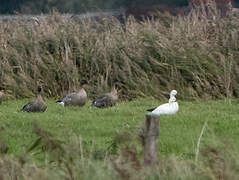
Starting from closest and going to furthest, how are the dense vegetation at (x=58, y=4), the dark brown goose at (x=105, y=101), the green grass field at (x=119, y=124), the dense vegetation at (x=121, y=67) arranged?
1. the green grass field at (x=119, y=124)
2. the dense vegetation at (x=121, y=67)
3. the dark brown goose at (x=105, y=101)
4. the dense vegetation at (x=58, y=4)

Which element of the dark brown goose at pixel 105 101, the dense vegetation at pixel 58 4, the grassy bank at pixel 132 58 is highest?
the dense vegetation at pixel 58 4

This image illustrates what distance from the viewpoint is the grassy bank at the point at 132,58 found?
52.9 feet

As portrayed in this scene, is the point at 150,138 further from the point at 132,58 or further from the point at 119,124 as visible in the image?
the point at 132,58

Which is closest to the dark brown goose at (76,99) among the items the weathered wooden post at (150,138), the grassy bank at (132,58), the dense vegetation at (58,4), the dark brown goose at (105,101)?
the dark brown goose at (105,101)

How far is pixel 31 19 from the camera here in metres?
19.3

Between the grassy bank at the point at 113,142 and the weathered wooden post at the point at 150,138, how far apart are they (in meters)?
0.11

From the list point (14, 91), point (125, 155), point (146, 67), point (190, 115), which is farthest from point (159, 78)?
point (125, 155)

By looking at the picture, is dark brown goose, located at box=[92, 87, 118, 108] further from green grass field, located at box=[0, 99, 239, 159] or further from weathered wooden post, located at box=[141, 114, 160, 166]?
weathered wooden post, located at box=[141, 114, 160, 166]

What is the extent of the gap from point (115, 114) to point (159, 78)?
157 inches

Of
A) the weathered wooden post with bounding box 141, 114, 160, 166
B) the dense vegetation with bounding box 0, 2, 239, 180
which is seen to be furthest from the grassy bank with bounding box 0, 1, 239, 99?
the weathered wooden post with bounding box 141, 114, 160, 166

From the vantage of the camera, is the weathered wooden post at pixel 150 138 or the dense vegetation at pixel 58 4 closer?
the weathered wooden post at pixel 150 138

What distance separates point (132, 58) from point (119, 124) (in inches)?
225

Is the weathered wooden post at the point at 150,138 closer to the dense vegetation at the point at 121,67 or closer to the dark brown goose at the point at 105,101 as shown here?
the dense vegetation at the point at 121,67

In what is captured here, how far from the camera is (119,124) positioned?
37.3 feet
